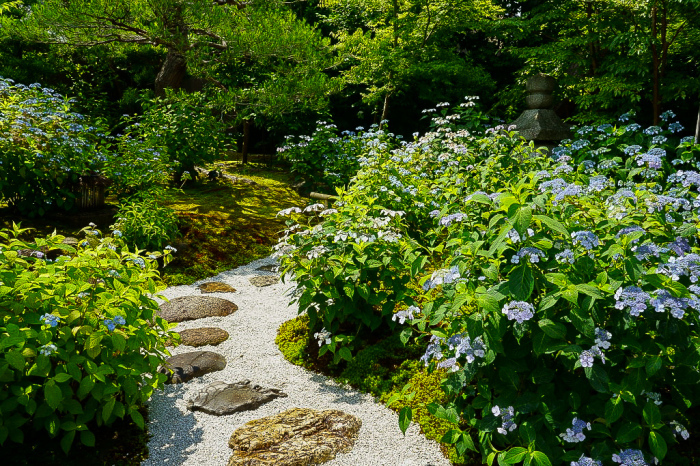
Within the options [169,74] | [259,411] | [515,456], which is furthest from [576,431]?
[169,74]

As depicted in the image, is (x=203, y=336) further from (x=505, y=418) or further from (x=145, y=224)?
(x=505, y=418)

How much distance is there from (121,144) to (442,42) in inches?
233

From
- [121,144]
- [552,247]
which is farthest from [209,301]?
[552,247]

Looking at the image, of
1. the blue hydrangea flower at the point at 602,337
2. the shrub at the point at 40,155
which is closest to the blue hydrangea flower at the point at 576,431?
the blue hydrangea flower at the point at 602,337

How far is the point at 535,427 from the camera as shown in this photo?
2.01 m

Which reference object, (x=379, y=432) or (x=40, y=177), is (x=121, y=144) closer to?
(x=40, y=177)

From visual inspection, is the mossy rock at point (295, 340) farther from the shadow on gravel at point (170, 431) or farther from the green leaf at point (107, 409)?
the green leaf at point (107, 409)

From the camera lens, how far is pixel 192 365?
332 centimetres

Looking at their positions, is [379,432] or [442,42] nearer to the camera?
[379,432]

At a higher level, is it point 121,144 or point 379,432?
point 121,144

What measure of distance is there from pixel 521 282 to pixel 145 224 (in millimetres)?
4034

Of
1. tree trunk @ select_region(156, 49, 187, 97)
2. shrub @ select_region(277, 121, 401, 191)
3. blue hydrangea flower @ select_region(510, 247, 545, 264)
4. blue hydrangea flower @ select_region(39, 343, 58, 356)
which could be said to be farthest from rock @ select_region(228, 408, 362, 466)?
tree trunk @ select_region(156, 49, 187, 97)

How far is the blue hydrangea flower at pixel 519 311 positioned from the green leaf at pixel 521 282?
2cm

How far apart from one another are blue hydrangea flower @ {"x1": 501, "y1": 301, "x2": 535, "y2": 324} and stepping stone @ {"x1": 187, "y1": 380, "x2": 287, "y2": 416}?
1.66 m
